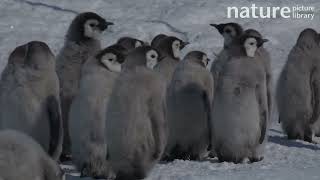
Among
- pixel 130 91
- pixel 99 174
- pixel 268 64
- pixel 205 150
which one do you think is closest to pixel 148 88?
pixel 130 91

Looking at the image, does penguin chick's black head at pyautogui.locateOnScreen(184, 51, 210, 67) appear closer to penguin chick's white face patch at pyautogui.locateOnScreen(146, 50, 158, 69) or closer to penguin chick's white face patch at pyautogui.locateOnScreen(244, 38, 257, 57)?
penguin chick's white face patch at pyautogui.locateOnScreen(244, 38, 257, 57)

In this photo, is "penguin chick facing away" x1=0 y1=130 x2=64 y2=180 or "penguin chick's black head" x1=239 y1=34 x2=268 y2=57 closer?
"penguin chick facing away" x1=0 y1=130 x2=64 y2=180

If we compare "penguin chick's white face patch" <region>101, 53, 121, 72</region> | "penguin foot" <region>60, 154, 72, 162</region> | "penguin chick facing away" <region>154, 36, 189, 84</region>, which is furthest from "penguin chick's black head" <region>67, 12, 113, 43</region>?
"penguin chick's white face patch" <region>101, 53, 121, 72</region>

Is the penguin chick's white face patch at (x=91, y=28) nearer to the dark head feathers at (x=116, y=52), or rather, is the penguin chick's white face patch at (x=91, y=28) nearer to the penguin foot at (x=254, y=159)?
the dark head feathers at (x=116, y=52)

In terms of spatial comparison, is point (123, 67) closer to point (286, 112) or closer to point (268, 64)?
point (268, 64)

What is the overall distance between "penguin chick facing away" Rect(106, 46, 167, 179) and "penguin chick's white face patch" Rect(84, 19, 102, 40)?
1745 mm

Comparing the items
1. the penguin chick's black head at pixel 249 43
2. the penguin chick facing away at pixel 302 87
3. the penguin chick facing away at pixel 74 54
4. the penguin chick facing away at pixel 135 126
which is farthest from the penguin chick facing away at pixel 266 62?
the penguin chick facing away at pixel 135 126

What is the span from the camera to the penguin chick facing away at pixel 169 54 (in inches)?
304

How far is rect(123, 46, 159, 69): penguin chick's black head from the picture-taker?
624 cm

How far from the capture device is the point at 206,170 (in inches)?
255

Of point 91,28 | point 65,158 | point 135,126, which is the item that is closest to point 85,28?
point 91,28
